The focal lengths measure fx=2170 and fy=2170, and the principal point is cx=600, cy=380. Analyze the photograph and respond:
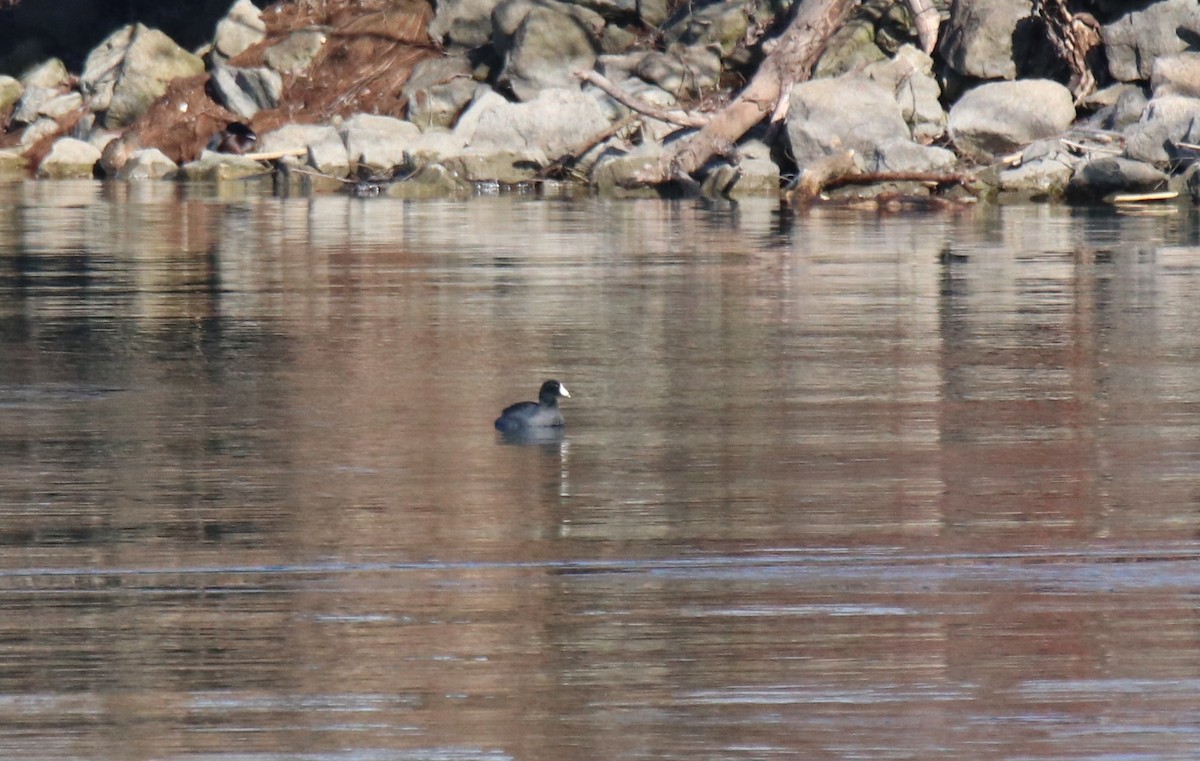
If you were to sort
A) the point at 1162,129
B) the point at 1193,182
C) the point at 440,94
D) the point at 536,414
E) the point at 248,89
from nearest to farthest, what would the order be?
the point at 536,414 → the point at 1193,182 → the point at 1162,129 → the point at 440,94 → the point at 248,89

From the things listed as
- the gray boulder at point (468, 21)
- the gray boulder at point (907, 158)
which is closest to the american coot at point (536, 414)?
the gray boulder at point (907, 158)

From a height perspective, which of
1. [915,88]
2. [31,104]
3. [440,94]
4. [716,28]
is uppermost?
[716,28]

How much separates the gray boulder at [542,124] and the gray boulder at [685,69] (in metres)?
1.48

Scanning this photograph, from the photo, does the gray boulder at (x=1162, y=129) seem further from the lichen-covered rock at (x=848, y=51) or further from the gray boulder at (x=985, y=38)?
the lichen-covered rock at (x=848, y=51)

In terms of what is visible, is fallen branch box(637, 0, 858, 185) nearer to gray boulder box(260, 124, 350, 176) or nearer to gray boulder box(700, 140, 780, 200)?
gray boulder box(700, 140, 780, 200)

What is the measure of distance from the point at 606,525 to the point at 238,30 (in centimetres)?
3364

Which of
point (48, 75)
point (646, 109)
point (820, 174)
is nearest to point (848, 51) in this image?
point (646, 109)

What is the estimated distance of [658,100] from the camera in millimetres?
32188

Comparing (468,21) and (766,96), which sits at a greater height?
(468,21)

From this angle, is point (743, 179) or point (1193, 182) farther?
point (743, 179)

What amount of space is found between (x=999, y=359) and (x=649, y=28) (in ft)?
82.4

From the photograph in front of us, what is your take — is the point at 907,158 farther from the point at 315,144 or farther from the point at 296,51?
the point at 296,51

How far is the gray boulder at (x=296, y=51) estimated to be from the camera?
3828 centimetres

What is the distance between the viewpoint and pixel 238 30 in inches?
1540
